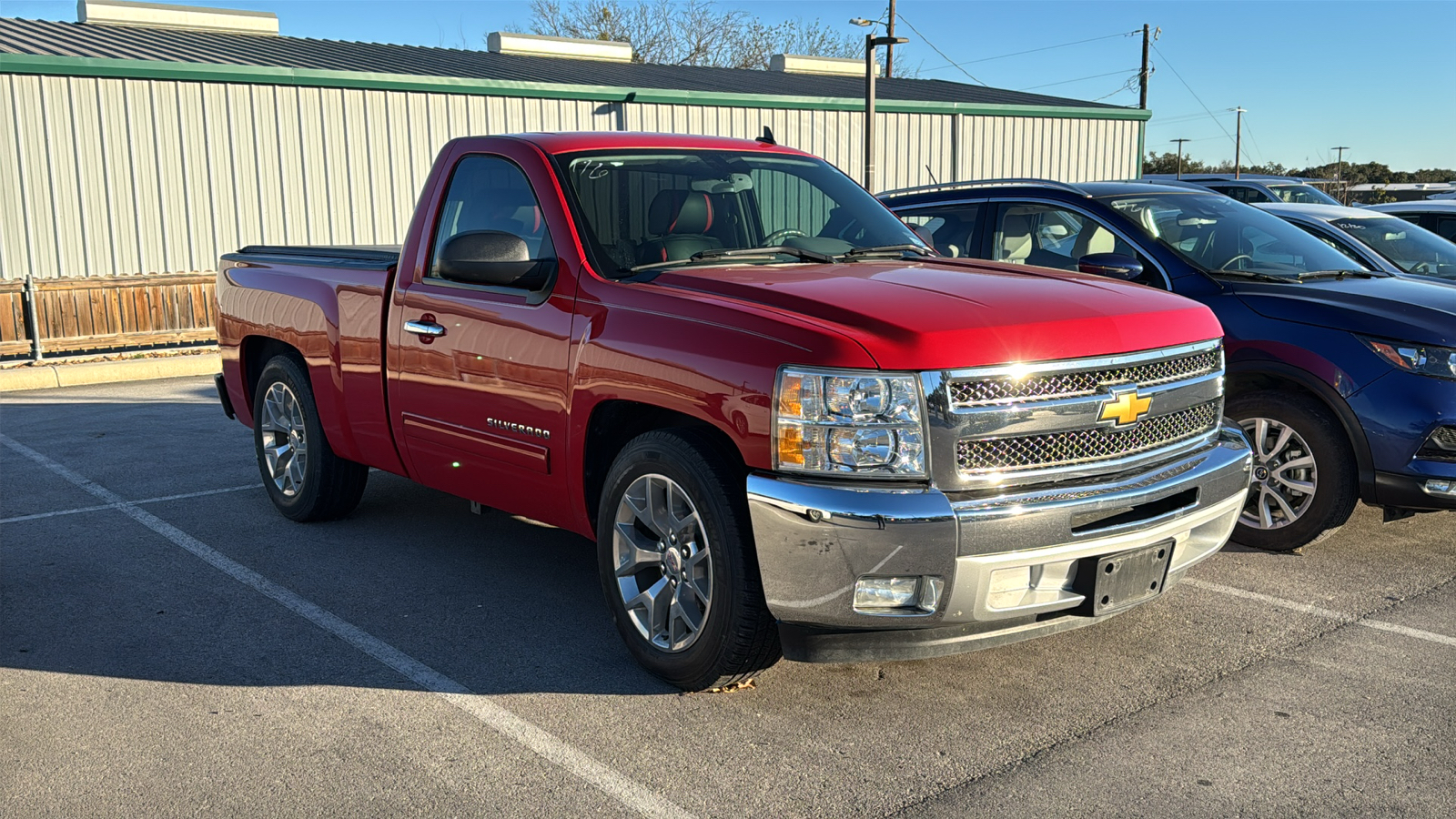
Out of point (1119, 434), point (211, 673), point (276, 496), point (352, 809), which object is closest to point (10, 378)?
point (276, 496)

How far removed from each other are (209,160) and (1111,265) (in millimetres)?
14243

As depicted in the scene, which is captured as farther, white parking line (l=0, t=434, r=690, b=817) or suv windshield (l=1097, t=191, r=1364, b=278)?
suv windshield (l=1097, t=191, r=1364, b=278)

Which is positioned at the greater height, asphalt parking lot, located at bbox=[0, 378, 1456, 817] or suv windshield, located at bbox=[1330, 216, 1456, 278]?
suv windshield, located at bbox=[1330, 216, 1456, 278]

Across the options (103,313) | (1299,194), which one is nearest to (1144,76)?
(1299,194)

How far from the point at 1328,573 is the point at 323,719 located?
4.40 m

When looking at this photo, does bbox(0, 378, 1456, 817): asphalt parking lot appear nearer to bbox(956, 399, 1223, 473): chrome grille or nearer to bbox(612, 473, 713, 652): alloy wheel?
bbox(612, 473, 713, 652): alloy wheel

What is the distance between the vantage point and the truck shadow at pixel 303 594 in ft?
14.6

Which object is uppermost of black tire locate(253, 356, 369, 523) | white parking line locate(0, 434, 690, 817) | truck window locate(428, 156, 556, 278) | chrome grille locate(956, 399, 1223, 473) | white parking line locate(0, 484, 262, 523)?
truck window locate(428, 156, 556, 278)

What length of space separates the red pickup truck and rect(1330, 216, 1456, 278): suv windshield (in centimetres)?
625

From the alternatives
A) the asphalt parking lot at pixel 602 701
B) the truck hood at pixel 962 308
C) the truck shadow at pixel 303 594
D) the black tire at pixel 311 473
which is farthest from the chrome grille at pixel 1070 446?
the black tire at pixel 311 473

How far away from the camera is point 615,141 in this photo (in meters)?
5.18

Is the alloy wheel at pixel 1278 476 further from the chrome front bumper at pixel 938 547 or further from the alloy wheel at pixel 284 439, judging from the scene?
the alloy wheel at pixel 284 439

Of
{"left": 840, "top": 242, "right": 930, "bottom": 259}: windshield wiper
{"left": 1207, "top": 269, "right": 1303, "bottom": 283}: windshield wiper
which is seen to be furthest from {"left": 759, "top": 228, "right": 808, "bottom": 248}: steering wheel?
{"left": 1207, "top": 269, "right": 1303, "bottom": 283}: windshield wiper

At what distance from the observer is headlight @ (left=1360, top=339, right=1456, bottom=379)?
17.8 feet
